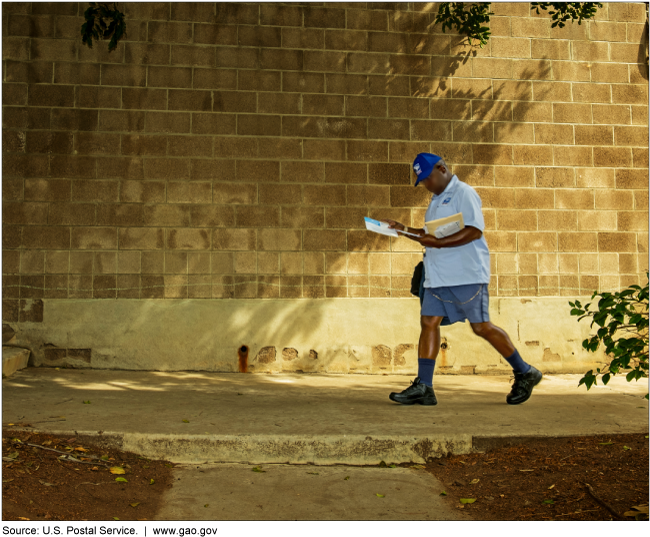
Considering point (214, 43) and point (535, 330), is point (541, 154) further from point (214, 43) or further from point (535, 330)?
point (214, 43)

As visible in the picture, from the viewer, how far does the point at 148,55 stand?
241 inches

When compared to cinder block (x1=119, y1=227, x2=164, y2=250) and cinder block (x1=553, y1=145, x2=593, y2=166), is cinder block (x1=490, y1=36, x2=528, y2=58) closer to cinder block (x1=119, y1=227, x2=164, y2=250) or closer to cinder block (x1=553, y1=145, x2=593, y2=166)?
cinder block (x1=553, y1=145, x2=593, y2=166)

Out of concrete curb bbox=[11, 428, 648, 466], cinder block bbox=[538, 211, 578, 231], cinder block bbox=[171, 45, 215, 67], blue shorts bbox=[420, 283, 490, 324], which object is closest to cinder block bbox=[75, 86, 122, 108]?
cinder block bbox=[171, 45, 215, 67]

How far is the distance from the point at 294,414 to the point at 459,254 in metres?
1.62

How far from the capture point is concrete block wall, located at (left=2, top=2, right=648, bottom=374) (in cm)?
604

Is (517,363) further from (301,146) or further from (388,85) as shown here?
(388,85)

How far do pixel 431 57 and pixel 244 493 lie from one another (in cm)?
483

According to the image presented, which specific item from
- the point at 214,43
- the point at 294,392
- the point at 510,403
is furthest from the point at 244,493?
the point at 214,43

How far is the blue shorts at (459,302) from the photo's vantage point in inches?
177

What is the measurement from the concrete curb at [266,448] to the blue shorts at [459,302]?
112cm

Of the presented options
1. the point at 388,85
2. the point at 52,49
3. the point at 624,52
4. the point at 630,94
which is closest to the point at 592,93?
the point at 630,94

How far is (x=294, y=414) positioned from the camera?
4.33m

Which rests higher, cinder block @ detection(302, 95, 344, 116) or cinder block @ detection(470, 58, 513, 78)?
cinder block @ detection(470, 58, 513, 78)

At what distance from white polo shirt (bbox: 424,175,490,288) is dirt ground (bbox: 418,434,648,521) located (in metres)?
1.23
